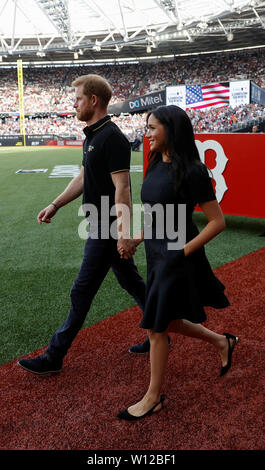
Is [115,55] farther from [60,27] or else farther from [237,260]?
[237,260]

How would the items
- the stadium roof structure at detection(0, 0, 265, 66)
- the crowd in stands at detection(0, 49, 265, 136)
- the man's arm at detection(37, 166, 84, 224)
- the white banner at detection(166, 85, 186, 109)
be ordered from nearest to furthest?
the man's arm at detection(37, 166, 84, 224) < the stadium roof structure at detection(0, 0, 265, 66) < the white banner at detection(166, 85, 186, 109) < the crowd in stands at detection(0, 49, 265, 136)

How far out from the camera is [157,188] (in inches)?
97.6

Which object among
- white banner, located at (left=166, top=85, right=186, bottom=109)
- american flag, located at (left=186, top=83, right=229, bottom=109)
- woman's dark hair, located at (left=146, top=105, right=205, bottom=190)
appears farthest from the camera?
white banner, located at (left=166, top=85, right=186, bottom=109)

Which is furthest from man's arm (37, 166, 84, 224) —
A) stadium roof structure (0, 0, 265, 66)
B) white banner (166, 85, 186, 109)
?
white banner (166, 85, 186, 109)

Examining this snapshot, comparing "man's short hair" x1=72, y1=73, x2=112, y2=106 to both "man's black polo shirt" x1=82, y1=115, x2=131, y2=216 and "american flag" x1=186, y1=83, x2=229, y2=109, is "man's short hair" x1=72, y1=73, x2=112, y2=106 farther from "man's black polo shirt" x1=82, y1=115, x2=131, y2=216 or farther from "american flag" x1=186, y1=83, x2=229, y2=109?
"american flag" x1=186, y1=83, x2=229, y2=109

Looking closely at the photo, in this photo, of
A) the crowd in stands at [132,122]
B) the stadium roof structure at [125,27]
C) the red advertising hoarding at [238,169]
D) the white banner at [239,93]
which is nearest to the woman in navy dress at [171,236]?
the red advertising hoarding at [238,169]

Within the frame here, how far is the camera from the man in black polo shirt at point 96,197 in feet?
9.25

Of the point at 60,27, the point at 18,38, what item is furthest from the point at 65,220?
the point at 18,38

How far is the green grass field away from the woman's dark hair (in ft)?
6.40

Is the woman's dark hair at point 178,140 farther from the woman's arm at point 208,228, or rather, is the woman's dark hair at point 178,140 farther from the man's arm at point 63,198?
the man's arm at point 63,198

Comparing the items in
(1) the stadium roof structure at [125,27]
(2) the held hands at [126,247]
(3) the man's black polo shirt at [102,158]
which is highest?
(1) the stadium roof structure at [125,27]

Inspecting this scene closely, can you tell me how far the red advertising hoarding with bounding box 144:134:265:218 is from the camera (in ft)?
22.9

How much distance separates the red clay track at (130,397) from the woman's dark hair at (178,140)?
1335mm

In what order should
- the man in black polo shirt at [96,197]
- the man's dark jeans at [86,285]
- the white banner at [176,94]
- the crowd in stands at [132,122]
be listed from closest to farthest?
the man in black polo shirt at [96,197] < the man's dark jeans at [86,285] < the crowd in stands at [132,122] < the white banner at [176,94]
